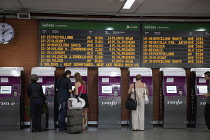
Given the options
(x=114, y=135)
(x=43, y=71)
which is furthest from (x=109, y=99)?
(x=43, y=71)

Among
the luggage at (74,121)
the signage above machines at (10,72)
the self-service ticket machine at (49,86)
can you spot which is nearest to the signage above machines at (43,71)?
the self-service ticket machine at (49,86)

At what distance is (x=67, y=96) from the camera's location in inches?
336

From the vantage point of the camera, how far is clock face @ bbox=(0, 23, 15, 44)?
9273 millimetres

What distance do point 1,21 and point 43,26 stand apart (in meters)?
1.20

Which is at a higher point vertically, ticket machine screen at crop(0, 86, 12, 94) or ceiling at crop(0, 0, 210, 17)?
ceiling at crop(0, 0, 210, 17)

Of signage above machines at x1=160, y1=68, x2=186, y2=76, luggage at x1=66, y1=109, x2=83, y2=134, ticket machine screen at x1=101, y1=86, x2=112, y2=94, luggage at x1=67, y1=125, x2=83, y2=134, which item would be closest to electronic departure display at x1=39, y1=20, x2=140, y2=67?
ticket machine screen at x1=101, y1=86, x2=112, y2=94

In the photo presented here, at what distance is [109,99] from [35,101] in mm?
1996

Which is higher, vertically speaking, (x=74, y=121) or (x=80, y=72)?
(x=80, y=72)

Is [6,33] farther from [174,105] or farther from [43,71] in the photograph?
[174,105]

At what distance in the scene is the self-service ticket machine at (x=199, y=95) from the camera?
9.34 m

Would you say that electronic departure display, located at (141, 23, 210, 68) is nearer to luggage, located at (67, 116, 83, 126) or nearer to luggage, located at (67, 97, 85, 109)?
luggage, located at (67, 97, 85, 109)

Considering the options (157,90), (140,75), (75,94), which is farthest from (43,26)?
(157,90)

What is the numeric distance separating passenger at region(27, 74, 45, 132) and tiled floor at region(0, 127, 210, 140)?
285 millimetres

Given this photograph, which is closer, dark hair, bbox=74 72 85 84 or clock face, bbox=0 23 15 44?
dark hair, bbox=74 72 85 84
